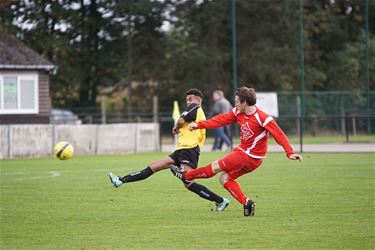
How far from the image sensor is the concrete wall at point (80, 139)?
1013 inches

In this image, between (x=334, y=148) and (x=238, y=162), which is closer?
(x=238, y=162)

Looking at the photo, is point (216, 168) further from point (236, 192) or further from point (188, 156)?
point (188, 156)

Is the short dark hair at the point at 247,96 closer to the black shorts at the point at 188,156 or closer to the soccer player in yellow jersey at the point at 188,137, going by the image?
the soccer player in yellow jersey at the point at 188,137

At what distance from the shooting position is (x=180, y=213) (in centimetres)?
1149

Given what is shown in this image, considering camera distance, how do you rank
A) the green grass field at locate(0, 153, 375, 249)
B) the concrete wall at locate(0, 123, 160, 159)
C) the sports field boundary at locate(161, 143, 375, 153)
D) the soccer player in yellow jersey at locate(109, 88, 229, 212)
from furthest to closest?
the sports field boundary at locate(161, 143, 375, 153)
the concrete wall at locate(0, 123, 160, 159)
the soccer player in yellow jersey at locate(109, 88, 229, 212)
the green grass field at locate(0, 153, 375, 249)

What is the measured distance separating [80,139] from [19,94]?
985 cm

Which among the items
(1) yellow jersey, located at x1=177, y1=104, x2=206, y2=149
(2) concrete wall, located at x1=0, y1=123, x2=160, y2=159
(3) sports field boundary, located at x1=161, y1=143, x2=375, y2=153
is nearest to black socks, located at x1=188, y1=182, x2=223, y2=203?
(1) yellow jersey, located at x1=177, y1=104, x2=206, y2=149

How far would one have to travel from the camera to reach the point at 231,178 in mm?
11352

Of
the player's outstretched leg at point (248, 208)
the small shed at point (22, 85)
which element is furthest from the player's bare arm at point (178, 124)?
the small shed at point (22, 85)

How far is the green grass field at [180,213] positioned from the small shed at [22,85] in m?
17.0

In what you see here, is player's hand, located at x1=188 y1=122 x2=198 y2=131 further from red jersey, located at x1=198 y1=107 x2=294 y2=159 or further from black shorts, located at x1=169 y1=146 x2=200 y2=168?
black shorts, located at x1=169 y1=146 x2=200 y2=168

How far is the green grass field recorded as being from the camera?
9078 millimetres

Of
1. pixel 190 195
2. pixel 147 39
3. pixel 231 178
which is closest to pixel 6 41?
pixel 147 39

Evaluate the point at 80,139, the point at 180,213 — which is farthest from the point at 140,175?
the point at 80,139
